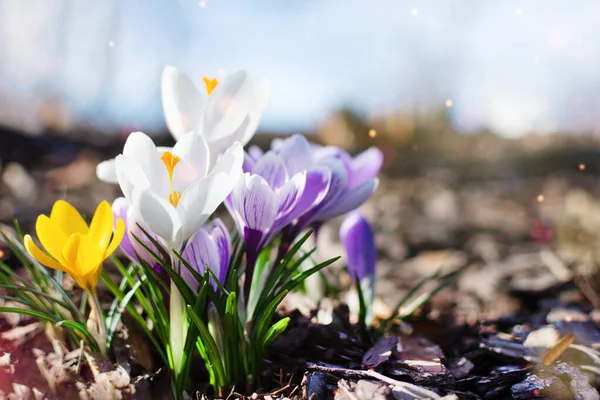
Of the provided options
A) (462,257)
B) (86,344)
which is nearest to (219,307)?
(86,344)

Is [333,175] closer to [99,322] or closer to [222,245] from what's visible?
[222,245]

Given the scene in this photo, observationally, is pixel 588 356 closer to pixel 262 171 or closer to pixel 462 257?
pixel 262 171

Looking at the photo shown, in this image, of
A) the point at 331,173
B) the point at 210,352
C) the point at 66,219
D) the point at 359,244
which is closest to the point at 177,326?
the point at 210,352

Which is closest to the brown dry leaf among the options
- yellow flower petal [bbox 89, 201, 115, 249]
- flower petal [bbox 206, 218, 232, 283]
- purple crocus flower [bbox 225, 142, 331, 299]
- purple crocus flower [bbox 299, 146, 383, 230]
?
purple crocus flower [bbox 299, 146, 383, 230]

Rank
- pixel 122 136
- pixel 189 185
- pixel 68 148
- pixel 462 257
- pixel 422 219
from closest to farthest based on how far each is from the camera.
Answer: pixel 189 185, pixel 462 257, pixel 422 219, pixel 68 148, pixel 122 136

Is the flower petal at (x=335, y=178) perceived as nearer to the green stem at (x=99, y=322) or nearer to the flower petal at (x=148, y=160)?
the flower petal at (x=148, y=160)

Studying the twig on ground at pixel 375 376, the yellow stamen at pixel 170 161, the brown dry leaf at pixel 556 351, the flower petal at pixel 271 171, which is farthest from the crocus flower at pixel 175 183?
the brown dry leaf at pixel 556 351

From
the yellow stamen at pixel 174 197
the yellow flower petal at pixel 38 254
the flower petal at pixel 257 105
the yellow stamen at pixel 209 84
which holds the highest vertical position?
the yellow stamen at pixel 209 84
